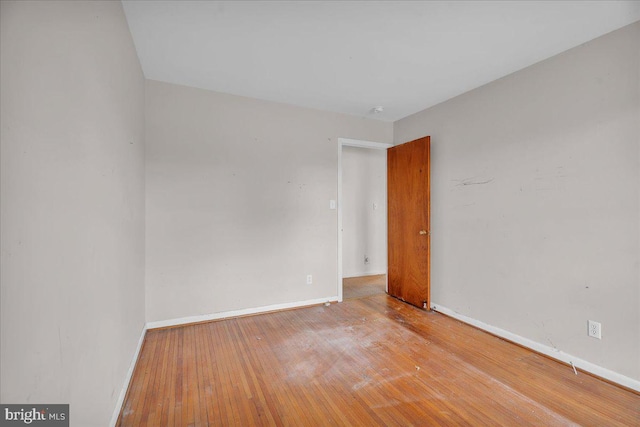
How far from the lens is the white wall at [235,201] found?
285cm

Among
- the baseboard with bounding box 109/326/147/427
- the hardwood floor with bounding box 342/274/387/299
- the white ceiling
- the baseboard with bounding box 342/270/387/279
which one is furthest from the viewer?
the baseboard with bounding box 342/270/387/279

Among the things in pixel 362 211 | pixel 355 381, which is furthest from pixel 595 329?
pixel 362 211

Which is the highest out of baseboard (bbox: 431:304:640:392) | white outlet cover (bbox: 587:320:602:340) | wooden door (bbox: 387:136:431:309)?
wooden door (bbox: 387:136:431:309)

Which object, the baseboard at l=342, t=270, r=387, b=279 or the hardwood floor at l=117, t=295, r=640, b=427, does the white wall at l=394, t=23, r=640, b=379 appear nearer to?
the hardwood floor at l=117, t=295, r=640, b=427

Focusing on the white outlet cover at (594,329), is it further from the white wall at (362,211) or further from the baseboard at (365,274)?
the baseboard at (365,274)

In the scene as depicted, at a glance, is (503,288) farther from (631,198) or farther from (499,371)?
(631,198)

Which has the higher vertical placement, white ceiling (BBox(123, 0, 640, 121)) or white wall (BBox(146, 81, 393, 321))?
white ceiling (BBox(123, 0, 640, 121))

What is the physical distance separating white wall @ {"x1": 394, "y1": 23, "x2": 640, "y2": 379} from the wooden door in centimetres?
25

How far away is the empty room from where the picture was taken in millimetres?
999

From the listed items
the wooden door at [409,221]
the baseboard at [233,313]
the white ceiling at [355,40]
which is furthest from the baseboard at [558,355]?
the white ceiling at [355,40]

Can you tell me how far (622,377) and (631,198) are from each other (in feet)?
4.02

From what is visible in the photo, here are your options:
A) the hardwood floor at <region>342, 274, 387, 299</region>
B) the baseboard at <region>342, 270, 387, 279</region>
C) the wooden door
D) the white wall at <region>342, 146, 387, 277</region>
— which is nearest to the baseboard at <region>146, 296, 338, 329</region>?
the hardwood floor at <region>342, 274, 387, 299</region>

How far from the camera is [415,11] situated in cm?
181

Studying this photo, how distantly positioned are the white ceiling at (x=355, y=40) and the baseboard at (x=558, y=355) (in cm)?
240
